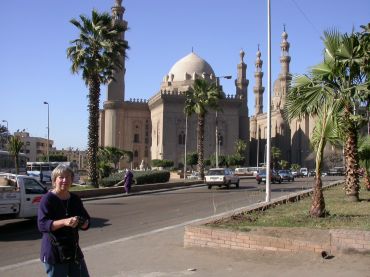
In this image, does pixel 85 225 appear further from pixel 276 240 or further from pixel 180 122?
pixel 180 122

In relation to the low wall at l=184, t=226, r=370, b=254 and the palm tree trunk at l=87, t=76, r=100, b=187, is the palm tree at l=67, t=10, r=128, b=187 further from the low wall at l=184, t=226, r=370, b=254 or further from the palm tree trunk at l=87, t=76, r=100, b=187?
the low wall at l=184, t=226, r=370, b=254

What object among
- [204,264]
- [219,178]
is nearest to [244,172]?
[219,178]

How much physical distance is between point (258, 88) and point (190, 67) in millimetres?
19522

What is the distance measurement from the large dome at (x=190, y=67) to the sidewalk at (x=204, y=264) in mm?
100066

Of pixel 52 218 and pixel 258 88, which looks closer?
pixel 52 218

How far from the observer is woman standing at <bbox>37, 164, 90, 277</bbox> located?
14.5 feet

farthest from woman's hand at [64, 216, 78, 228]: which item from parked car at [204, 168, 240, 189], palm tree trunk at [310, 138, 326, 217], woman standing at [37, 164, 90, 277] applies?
parked car at [204, 168, 240, 189]

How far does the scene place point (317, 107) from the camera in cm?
1245

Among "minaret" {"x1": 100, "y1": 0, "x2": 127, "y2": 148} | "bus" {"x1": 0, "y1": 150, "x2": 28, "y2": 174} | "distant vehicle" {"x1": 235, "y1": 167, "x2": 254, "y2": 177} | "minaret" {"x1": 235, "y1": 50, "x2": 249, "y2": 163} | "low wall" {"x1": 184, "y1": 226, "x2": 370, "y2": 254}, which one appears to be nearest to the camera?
"low wall" {"x1": 184, "y1": 226, "x2": 370, "y2": 254}

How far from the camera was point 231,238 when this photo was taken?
8539 millimetres

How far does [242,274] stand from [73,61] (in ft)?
75.4

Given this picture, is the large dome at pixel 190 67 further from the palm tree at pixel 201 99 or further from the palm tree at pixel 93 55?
the palm tree at pixel 93 55

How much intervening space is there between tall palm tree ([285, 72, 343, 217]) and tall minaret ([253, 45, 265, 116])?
10310 cm

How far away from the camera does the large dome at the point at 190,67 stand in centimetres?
10906
